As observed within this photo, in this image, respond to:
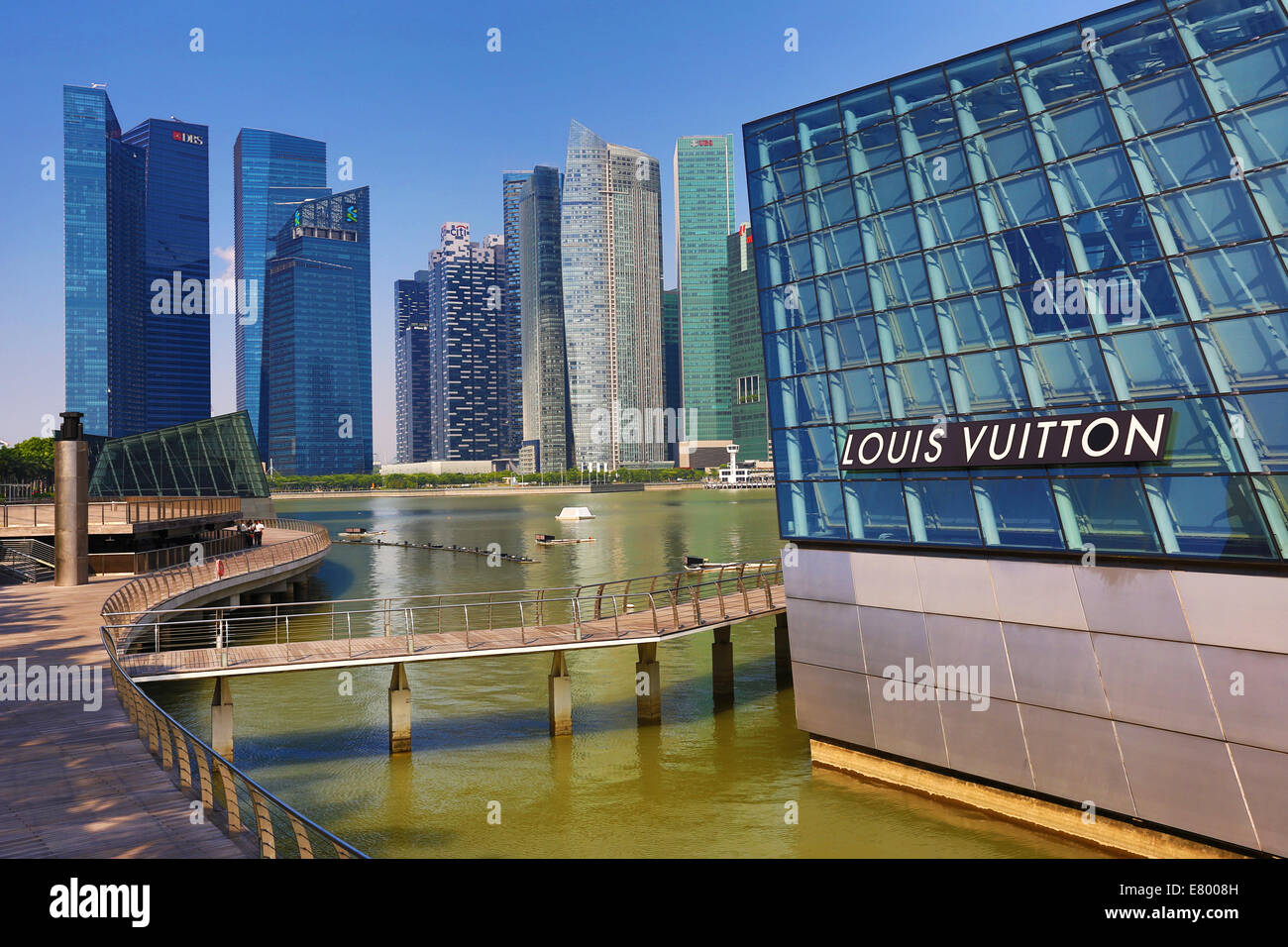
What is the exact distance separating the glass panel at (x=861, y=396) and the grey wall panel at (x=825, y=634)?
16.7 feet

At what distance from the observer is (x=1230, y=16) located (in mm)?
17359

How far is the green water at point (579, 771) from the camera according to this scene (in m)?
20.2

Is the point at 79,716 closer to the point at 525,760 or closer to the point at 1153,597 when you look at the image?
the point at 525,760

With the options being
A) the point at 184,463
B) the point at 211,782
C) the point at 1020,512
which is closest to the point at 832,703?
the point at 1020,512

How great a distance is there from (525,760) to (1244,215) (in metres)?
22.0

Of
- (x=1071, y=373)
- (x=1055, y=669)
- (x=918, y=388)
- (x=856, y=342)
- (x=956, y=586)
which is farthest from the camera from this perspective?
(x=856, y=342)

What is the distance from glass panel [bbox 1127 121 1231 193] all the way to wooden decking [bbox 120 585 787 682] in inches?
675

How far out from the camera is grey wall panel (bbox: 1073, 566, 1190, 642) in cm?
1711

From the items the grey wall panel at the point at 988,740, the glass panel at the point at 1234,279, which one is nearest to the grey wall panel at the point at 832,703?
the grey wall panel at the point at 988,740

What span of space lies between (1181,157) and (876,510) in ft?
33.6

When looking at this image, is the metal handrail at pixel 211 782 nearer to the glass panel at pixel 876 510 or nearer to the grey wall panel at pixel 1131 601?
Answer: the glass panel at pixel 876 510

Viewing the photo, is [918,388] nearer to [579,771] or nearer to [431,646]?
[579,771]

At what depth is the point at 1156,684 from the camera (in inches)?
674
